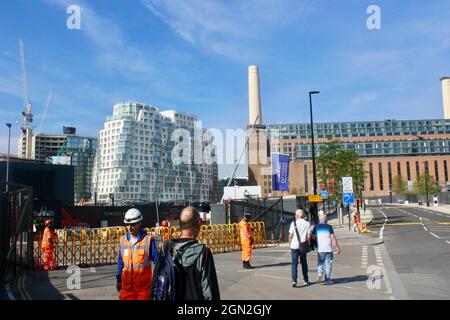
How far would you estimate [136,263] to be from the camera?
17.4ft

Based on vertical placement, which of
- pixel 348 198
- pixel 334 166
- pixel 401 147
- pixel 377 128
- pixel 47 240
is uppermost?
pixel 377 128

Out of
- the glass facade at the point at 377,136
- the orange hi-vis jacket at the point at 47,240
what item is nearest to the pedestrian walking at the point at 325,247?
the orange hi-vis jacket at the point at 47,240

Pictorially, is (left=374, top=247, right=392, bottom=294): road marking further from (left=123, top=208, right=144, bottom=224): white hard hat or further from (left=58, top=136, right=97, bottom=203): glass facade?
(left=58, top=136, right=97, bottom=203): glass facade

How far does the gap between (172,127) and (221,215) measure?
388ft

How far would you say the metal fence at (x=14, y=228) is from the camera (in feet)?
40.1

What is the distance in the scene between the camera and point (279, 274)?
13570mm

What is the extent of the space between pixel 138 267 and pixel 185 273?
5.31ft

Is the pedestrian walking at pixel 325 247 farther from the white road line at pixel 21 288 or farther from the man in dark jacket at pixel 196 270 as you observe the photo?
the man in dark jacket at pixel 196 270

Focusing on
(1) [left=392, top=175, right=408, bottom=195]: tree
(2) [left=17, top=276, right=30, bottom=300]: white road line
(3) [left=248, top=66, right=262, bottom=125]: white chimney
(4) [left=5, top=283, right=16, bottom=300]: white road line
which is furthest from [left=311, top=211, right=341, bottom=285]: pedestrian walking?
(3) [left=248, top=66, right=262, bottom=125]: white chimney

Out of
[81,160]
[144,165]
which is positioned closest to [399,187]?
[144,165]

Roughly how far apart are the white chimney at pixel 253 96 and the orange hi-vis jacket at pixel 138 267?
131m

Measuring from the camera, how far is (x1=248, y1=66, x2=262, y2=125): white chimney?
136 m

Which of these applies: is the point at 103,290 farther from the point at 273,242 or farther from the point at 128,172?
the point at 128,172

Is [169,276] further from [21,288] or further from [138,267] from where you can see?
[21,288]
